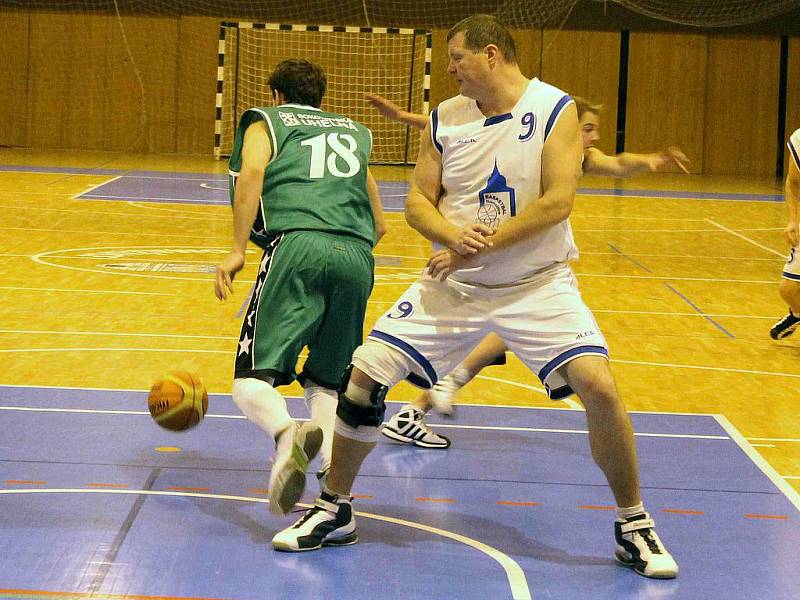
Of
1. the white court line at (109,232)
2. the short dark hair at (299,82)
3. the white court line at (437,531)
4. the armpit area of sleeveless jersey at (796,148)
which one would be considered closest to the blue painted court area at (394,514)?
the white court line at (437,531)

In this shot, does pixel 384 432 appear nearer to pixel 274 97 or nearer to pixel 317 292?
pixel 317 292

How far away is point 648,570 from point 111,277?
7.53 meters

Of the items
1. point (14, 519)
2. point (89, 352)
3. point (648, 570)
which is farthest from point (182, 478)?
point (89, 352)

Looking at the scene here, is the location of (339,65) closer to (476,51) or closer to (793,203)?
(793,203)

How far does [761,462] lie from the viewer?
5.67 m

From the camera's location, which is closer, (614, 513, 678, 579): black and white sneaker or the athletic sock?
(614, 513, 678, 579): black and white sneaker

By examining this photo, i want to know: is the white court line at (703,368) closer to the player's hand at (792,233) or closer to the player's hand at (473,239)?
the player's hand at (792,233)

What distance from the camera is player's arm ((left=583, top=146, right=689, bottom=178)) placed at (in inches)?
183

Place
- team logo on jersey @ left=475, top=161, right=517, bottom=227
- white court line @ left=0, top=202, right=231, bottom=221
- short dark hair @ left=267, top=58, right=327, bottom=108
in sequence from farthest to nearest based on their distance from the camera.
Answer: white court line @ left=0, top=202, right=231, bottom=221 → short dark hair @ left=267, top=58, right=327, bottom=108 → team logo on jersey @ left=475, top=161, right=517, bottom=227

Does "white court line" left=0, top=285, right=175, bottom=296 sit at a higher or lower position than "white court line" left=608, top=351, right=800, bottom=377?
higher

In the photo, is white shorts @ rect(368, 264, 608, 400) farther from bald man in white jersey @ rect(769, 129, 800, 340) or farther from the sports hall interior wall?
the sports hall interior wall

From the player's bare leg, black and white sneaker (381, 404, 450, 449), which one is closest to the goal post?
black and white sneaker (381, 404, 450, 449)

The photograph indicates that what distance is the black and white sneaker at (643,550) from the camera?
4121 mm

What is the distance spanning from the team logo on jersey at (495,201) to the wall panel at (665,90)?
22297 millimetres
